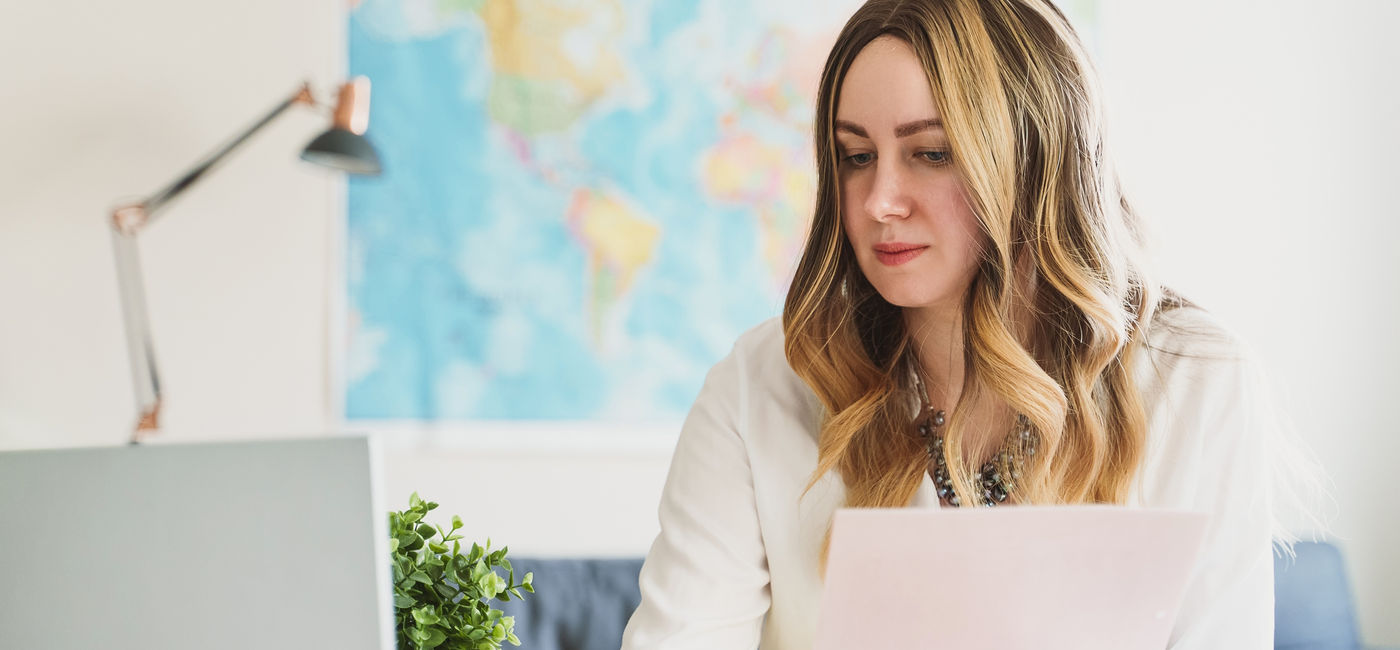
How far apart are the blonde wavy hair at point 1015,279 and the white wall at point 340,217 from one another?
3.53 ft

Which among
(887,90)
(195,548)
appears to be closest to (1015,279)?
(887,90)

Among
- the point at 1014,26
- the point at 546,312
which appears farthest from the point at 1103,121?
the point at 546,312

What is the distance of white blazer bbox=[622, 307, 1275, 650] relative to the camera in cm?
114

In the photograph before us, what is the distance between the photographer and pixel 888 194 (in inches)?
44.1

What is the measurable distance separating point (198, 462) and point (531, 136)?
1.70 m

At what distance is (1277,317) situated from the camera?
89.7 inches

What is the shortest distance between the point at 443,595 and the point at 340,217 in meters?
1.48

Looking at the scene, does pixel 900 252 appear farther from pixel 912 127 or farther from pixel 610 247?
pixel 610 247

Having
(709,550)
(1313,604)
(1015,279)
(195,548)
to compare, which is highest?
(1015,279)

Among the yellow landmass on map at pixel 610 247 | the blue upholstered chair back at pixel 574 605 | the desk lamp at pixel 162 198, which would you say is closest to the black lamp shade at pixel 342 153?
the desk lamp at pixel 162 198

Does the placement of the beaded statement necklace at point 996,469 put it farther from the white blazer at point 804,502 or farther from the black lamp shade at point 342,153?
the black lamp shade at point 342,153

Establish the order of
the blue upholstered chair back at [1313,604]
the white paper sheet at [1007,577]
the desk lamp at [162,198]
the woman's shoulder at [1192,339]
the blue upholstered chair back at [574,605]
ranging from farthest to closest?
the desk lamp at [162,198] → the blue upholstered chair back at [1313,604] → the blue upholstered chair back at [574,605] → the woman's shoulder at [1192,339] → the white paper sheet at [1007,577]

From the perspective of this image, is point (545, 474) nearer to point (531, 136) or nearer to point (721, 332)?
point (721, 332)

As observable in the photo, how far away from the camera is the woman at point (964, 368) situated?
1.13 metres
